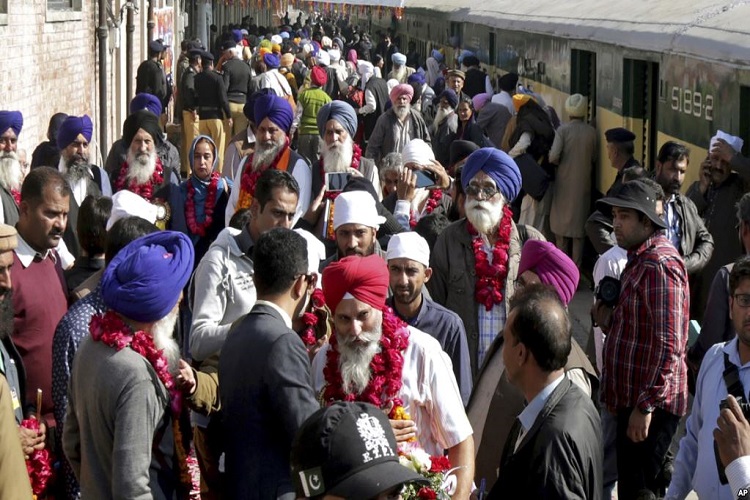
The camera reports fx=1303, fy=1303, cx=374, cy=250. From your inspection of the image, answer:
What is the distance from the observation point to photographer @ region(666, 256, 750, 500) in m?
4.58

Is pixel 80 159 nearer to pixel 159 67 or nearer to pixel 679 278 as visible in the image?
pixel 679 278

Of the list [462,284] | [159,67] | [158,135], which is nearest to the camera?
[462,284]

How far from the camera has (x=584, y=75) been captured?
14.4 metres

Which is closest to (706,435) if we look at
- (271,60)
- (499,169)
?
(499,169)

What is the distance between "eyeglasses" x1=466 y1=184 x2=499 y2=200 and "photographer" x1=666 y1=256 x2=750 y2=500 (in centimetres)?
194

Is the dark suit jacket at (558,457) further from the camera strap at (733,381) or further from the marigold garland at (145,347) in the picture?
the marigold garland at (145,347)

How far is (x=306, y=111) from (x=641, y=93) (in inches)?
138

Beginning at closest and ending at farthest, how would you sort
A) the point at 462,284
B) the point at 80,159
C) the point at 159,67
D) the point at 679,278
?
the point at 679,278
the point at 462,284
the point at 80,159
the point at 159,67

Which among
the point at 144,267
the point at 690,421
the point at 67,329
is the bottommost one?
the point at 690,421

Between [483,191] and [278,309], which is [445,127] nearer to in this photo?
[483,191]

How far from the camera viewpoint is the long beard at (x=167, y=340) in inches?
172

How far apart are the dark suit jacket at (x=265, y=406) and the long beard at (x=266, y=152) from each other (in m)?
3.75

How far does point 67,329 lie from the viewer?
16.0 feet

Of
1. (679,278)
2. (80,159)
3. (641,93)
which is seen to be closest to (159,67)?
(641,93)
